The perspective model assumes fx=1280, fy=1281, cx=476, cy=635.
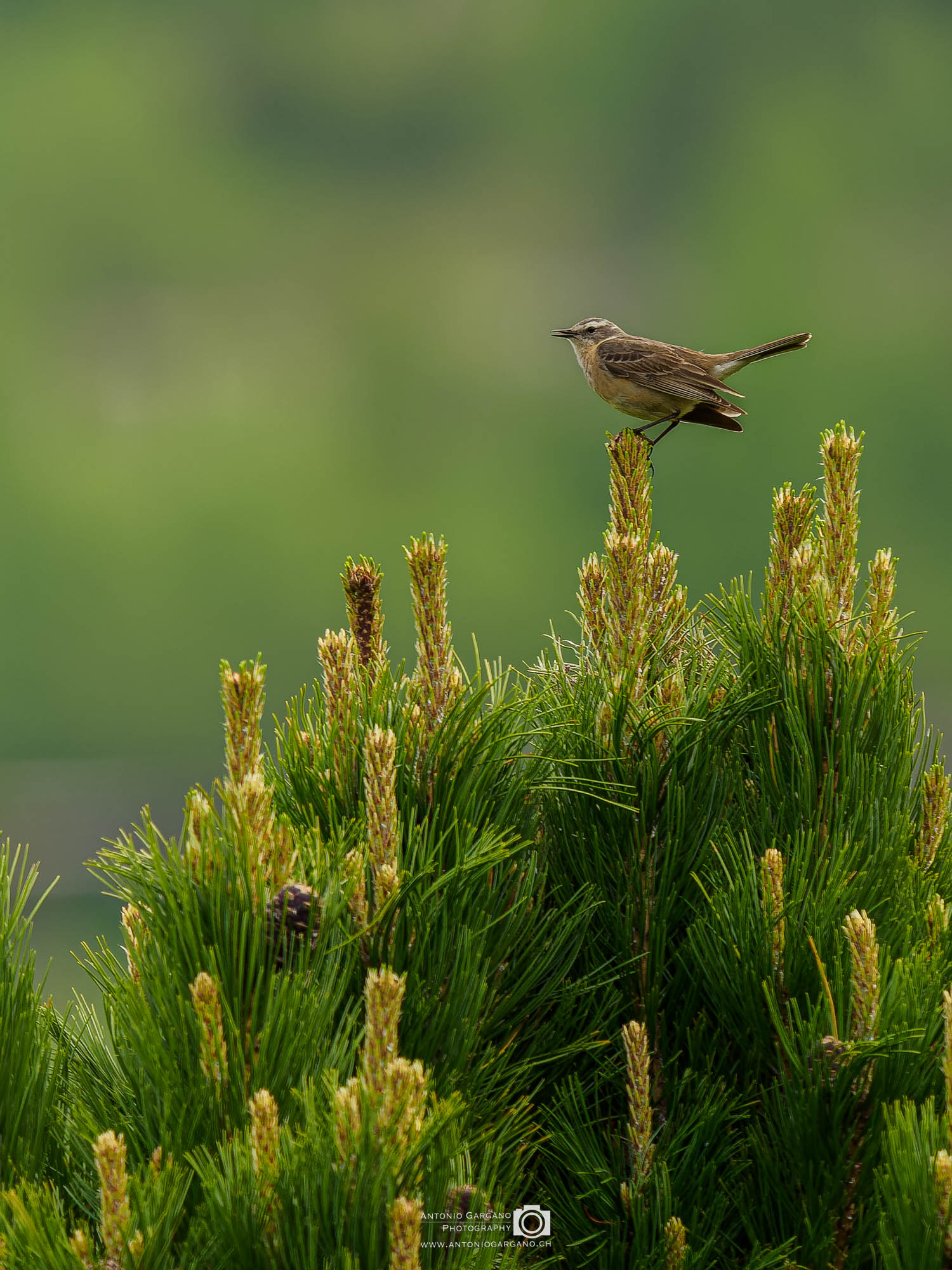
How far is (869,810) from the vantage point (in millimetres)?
2730

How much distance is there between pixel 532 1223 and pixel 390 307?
159594 millimetres

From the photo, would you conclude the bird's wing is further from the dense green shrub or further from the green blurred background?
the green blurred background

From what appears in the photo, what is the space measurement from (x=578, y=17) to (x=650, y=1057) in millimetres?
189062

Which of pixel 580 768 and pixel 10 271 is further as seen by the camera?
pixel 10 271

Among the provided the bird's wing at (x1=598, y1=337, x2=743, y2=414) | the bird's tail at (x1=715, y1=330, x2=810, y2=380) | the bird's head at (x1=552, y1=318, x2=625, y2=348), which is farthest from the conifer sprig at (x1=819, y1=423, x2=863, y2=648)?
the bird's head at (x1=552, y1=318, x2=625, y2=348)

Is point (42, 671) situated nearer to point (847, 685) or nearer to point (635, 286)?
point (635, 286)

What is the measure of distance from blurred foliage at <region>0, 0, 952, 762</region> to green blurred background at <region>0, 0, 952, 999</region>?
0.47 meters

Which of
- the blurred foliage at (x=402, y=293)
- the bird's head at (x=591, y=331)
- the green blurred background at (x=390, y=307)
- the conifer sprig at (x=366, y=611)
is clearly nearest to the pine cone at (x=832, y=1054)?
the conifer sprig at (x=366, y=611)

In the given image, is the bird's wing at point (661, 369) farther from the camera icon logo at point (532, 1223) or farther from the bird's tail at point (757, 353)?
the camera icon logo at point (532, 1223)

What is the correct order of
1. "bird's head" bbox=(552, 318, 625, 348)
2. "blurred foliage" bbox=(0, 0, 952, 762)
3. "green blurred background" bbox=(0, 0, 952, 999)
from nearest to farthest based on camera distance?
"bird's head" bbox=(552, 318, 625, 348)
"green blurred background" bbox=(0, 0, 952, 999)
"blurred foliage" bbox=(0, 0, 952, 762)

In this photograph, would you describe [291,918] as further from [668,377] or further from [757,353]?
[757,353]

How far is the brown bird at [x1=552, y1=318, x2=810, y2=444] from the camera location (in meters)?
6.66

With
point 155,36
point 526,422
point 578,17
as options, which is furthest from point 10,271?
point 578,17

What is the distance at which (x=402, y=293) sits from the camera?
160375mm
